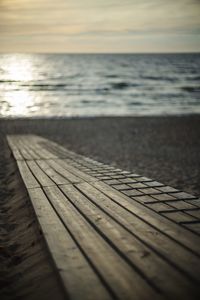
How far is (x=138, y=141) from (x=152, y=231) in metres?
9.76

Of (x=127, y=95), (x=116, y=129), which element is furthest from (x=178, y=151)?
(x=127, y=95)

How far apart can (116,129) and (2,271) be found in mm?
12220

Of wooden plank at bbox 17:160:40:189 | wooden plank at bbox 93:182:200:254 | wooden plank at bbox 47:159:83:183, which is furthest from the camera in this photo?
wooden plank at bbox 47:159:83:183

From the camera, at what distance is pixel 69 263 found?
1.78 metres

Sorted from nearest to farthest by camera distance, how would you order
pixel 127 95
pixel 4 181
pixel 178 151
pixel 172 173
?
pixel 4 181
pixel 172 173
pixel 178 151
pixel 127 95

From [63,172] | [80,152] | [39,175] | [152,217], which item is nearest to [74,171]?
[63,172]

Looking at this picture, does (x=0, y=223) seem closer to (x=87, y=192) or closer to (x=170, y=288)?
(x=87, y=192)

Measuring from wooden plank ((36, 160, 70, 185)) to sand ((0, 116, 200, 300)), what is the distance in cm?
46

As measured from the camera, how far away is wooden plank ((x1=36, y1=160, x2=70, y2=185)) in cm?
389

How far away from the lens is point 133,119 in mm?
17406

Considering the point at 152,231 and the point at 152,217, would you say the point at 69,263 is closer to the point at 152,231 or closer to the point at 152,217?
the point at 152,231

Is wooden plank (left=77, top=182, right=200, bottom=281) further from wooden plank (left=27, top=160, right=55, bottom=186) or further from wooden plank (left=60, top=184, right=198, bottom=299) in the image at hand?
wooden plank (left=27, top=160, right=55, bottom=186)

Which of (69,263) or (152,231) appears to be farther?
(152,231)

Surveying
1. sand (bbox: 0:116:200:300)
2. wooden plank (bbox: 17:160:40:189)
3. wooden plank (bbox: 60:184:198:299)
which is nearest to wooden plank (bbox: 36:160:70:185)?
wooden plank (bbox: 17:160:40:189)
